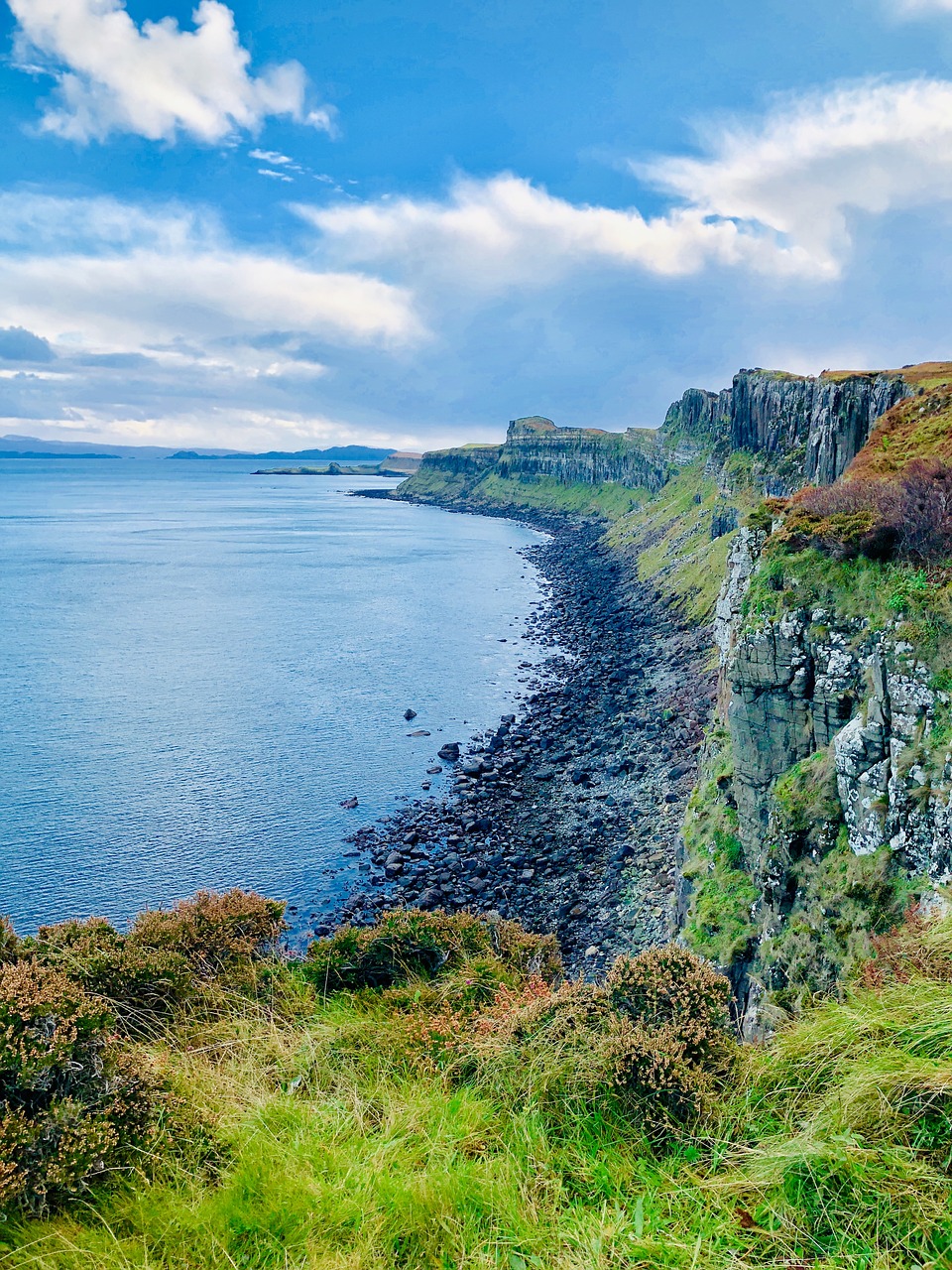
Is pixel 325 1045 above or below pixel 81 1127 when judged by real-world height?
below

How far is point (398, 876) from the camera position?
109ft

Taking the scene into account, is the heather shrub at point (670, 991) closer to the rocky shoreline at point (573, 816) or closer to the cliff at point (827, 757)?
the cliff at point (827, 757)

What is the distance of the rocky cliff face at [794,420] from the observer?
52938 mm

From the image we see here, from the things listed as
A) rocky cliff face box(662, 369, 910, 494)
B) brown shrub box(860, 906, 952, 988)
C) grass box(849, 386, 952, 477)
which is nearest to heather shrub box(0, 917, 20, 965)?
brown shrub box(860, 906, 952, 988)

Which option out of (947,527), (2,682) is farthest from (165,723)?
(947,527)

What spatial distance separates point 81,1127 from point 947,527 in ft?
63.7

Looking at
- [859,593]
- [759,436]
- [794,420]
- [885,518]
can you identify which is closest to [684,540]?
[759,436]

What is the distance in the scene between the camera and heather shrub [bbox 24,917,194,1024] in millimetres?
10469

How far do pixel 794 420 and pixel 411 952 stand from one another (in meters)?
79.6

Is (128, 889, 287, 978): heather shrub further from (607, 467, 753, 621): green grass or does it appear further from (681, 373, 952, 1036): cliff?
(607, 467, 753, 621): green grass

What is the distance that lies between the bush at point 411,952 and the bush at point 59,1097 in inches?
197

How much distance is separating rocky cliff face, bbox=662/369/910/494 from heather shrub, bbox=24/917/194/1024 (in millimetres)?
47745

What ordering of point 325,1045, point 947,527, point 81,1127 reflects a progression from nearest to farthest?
point 81,1127
point 325,1045
point 947,527

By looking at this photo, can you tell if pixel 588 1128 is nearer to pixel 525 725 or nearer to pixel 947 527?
pixel 947 527
